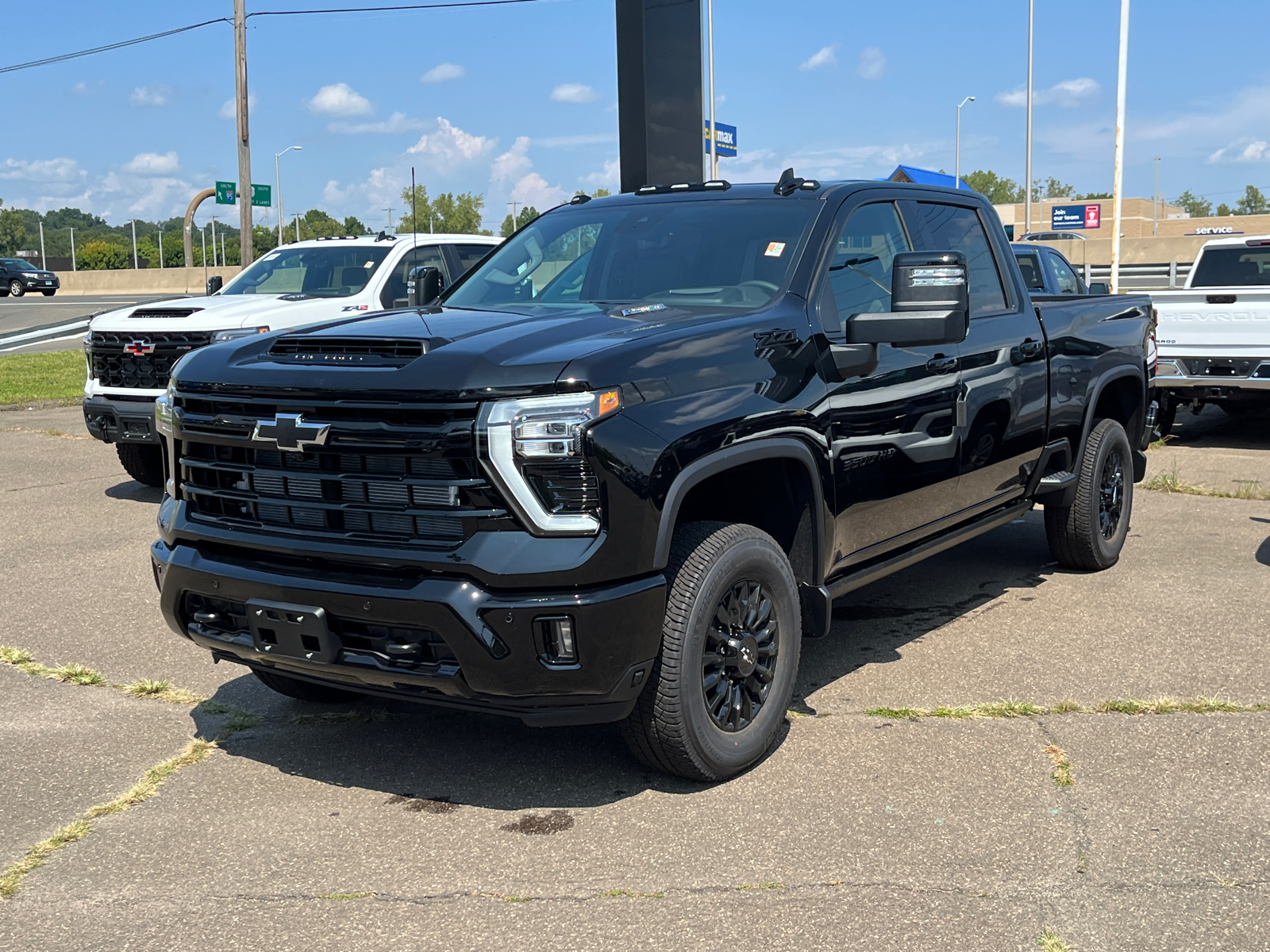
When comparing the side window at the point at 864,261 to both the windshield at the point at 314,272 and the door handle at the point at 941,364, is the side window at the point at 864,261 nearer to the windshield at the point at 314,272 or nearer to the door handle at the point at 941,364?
the door handle at the point at 941,364

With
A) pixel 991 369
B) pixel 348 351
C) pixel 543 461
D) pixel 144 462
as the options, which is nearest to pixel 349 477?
pixel 348 351

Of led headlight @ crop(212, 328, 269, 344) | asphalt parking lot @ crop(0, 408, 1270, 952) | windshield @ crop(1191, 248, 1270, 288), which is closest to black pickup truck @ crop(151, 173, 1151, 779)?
asphalt parking lot @ crop(0, 408, 1270, 952)

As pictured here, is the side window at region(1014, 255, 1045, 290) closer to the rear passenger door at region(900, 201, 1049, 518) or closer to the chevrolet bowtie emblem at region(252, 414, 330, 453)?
the rear passenger door at region(900, 201, 1049, 518)

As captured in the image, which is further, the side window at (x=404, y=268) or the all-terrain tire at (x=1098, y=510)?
the side window at (x=404, y=268)

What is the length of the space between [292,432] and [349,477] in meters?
0.23

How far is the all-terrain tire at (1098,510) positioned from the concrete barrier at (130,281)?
189ft

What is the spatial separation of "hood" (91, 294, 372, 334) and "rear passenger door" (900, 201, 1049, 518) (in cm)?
500

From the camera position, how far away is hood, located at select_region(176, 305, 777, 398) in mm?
3582

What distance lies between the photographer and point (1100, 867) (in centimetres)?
349

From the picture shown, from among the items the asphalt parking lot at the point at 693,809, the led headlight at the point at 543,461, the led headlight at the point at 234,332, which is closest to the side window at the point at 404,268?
the led headlight at the point at 234,332

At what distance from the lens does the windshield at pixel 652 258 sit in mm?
4758

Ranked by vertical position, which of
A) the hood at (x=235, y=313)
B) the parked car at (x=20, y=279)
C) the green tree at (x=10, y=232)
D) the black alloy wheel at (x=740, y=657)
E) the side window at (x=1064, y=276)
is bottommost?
the black alloy wheel at (x=740, y=657)

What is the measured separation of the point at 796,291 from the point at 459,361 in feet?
4.83

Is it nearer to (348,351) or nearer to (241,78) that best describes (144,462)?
(348,351)
